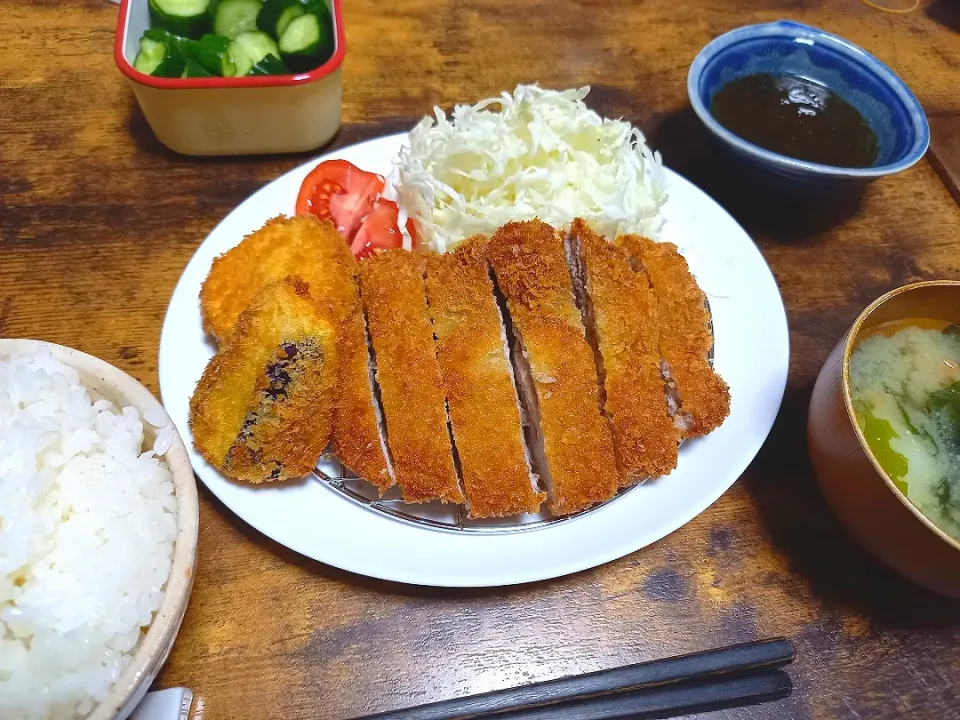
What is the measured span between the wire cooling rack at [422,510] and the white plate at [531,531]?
0.02 m

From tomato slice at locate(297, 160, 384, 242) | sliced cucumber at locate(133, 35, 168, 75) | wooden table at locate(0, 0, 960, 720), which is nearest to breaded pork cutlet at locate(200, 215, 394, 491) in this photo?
tomato slice at locate(297, 160, 384, 242)

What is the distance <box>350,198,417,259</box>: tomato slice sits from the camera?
2.28m

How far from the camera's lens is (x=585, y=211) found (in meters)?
2.31

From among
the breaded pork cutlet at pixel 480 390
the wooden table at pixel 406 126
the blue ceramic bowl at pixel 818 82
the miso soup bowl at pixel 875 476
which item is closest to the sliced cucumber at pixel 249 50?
the wooden table at pixel 406 126

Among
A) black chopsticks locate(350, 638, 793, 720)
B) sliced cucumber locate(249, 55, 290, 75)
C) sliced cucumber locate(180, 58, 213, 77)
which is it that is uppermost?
sliced cucumber locate(249, 55, 290, 75)

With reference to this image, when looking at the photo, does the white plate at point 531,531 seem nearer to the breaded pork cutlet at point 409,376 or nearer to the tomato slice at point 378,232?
the breaded pork cutlet at point 409,376

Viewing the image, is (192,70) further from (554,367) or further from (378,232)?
(554,367)

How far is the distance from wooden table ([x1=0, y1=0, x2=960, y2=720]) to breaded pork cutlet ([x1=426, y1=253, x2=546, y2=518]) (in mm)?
291

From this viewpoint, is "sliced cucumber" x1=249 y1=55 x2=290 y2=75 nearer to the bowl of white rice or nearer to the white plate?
the white plate

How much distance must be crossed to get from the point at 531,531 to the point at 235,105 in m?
1.73

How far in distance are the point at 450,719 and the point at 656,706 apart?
48cm

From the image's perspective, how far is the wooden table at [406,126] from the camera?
1710 mm

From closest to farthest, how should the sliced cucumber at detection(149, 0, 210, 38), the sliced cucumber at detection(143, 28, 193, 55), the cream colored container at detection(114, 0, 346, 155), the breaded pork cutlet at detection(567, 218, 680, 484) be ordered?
the breaded pork cutlet at detection(567, 218, 680, 484) → the cream colored container at detection(114, 0, 346, 155) → the sliced cucumber at detection(143, 28, 193, 55) → the sliced cucumber at detection(149, 0, 210, 38)

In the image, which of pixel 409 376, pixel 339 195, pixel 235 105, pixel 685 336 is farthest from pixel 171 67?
pixel 685 336
